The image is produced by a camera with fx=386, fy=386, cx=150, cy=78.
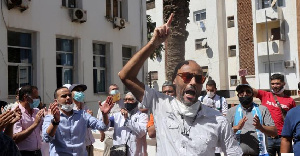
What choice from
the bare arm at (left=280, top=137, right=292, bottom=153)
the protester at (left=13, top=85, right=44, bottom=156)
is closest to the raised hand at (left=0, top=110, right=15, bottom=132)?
the protester at (left=13, top=85, right=44, bottom=156)

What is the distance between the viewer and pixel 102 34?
19203 mm

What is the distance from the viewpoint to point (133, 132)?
225 inches

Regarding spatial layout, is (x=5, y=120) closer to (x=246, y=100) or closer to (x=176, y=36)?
(x=246, y=100)

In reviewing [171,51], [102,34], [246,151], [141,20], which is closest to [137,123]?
[246,151]

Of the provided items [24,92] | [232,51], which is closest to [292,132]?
[24,92]

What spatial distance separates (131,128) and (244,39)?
2793 cm

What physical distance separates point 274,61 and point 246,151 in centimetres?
2679

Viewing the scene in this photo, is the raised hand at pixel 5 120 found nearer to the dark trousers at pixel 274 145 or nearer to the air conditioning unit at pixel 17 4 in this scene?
the dark trousers at pixel 274 145

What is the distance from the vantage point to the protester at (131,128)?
18.6ft

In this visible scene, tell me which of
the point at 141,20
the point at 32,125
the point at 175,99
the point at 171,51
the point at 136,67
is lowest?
the point at 32,125

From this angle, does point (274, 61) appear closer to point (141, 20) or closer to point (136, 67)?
point (141, 20)

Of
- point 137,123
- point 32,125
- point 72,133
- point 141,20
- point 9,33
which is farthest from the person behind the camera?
point 141,20

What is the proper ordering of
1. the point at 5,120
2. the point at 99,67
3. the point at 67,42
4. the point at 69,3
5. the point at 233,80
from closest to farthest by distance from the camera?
1. the point at 5,120
2. the point at 67,42
3. the point at 69,3
4. the point at 99,67
5. the point at 233,80

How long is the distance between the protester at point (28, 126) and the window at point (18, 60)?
397 inches
